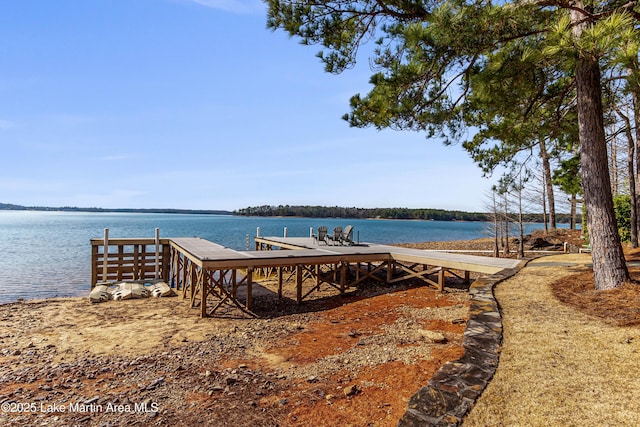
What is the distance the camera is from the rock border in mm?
3422

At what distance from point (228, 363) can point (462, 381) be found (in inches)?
194

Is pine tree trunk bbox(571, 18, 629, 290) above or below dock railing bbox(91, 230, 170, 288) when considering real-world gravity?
above

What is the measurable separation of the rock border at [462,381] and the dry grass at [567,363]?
4.6 inches

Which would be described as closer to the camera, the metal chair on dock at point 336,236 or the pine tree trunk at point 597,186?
the pine tree trunk at point 597,186

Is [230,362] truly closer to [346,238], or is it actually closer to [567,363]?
[567,363]

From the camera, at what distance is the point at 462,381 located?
4.03 metres

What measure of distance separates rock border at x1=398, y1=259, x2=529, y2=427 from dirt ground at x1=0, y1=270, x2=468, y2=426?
0.82m

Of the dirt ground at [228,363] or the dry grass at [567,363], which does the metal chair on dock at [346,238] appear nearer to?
the dirt ground at [228,363]

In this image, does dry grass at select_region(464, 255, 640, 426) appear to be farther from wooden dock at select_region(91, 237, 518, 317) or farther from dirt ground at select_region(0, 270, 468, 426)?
wooden dock at select_region(91, 237, 518, 317)

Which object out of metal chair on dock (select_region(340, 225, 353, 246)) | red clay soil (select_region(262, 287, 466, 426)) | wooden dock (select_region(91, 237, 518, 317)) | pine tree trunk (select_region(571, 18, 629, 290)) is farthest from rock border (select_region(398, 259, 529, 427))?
metal chair on dock (select_region(340, 225, 353, 246))

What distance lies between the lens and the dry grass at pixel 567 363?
3455mm

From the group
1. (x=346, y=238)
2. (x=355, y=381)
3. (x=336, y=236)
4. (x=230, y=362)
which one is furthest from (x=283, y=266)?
(x=355, y=381)

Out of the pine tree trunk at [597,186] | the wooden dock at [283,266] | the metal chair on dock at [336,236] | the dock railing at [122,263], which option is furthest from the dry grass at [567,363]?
the dock railing at [122,263]

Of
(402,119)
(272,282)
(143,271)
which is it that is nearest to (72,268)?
(143,271)
